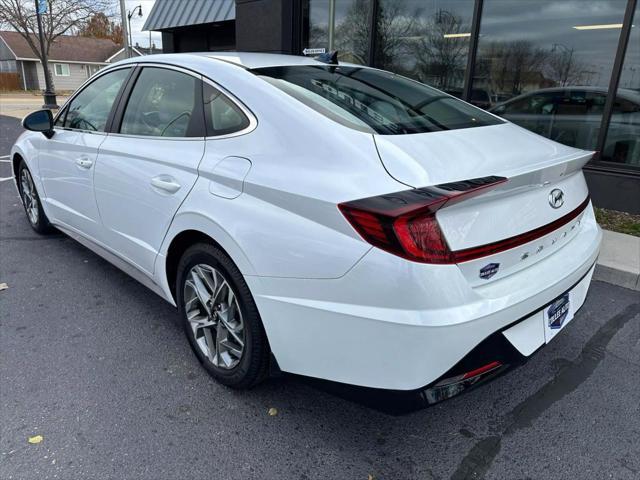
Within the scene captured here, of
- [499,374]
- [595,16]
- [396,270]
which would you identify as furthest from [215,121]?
[595,16]

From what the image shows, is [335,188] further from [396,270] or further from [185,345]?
[185,345]

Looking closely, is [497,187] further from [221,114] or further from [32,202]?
[32,202]

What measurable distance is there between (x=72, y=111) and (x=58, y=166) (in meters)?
0.45

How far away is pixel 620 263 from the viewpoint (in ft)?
13.5

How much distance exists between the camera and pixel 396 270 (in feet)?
5.49

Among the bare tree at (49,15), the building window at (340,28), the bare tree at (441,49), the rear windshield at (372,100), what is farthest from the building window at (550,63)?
the bare tree at (49,15)

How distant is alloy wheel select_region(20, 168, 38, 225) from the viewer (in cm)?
462

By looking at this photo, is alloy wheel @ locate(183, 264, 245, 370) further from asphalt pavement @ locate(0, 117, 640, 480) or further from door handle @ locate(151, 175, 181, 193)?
door handle @ locate(151, 175, 181, 193)

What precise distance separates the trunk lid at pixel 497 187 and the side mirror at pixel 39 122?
3049mm

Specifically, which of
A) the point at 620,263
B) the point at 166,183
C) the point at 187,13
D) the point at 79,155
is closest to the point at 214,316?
the point at 166,183

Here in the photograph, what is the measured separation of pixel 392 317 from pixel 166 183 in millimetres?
1454

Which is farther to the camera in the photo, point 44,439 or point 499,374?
point 44,439

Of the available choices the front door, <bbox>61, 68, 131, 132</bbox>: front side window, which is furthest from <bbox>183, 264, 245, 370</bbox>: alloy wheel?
<bbox>61, 68, 131, 132</bbox>: front side window

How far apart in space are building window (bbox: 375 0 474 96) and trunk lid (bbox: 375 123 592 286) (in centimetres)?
575
